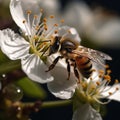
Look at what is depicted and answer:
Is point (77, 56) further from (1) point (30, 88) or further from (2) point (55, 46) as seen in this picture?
(1) point (30, 88)

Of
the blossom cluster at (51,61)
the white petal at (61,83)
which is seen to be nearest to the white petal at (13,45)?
the blossom cluster at (51,61)

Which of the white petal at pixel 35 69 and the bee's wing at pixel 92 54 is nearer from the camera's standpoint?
the white petal at pixel 35 69

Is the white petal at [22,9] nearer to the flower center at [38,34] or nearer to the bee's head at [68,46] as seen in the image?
the flower center at [38,34]

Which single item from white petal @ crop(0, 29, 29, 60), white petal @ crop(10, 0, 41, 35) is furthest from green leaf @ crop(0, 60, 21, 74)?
white petal @ crop(10, 0, 41, 35)

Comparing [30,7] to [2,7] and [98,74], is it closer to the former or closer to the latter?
[98,74]

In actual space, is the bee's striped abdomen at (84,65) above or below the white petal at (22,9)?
below

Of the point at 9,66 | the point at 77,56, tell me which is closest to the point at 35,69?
the point at 9,66
